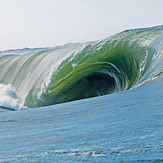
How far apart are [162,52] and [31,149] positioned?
6568 mm

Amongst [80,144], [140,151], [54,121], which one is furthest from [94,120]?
[140,151]

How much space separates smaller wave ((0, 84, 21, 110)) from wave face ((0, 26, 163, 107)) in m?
0.15

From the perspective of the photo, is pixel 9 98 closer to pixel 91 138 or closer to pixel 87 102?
pixel 87 102

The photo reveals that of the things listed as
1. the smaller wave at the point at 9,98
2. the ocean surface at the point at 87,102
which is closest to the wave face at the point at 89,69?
the ocean surface at the point at 87,102

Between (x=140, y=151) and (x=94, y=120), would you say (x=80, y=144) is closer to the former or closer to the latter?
(x=140, y=151)

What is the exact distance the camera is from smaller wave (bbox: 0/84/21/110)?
29.1 ft

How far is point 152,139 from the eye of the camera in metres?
2.40

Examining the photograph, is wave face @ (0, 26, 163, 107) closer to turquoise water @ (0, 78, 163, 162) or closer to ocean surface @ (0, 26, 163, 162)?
ocean surface @ (0, 26, 163, 162)

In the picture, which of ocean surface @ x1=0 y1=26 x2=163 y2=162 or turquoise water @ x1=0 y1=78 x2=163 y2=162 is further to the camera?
ocean surface @ x1=0 y1=26 x2=163 y2=162

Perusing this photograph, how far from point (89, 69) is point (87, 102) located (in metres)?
4.60

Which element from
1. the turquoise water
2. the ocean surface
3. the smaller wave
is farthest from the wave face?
the turquoise water

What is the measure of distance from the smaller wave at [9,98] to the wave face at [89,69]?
5.7 inches

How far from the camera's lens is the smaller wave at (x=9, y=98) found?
8.88 metres

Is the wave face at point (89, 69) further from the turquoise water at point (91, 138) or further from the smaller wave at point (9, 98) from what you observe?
the turquoise water at point (91, 138)
